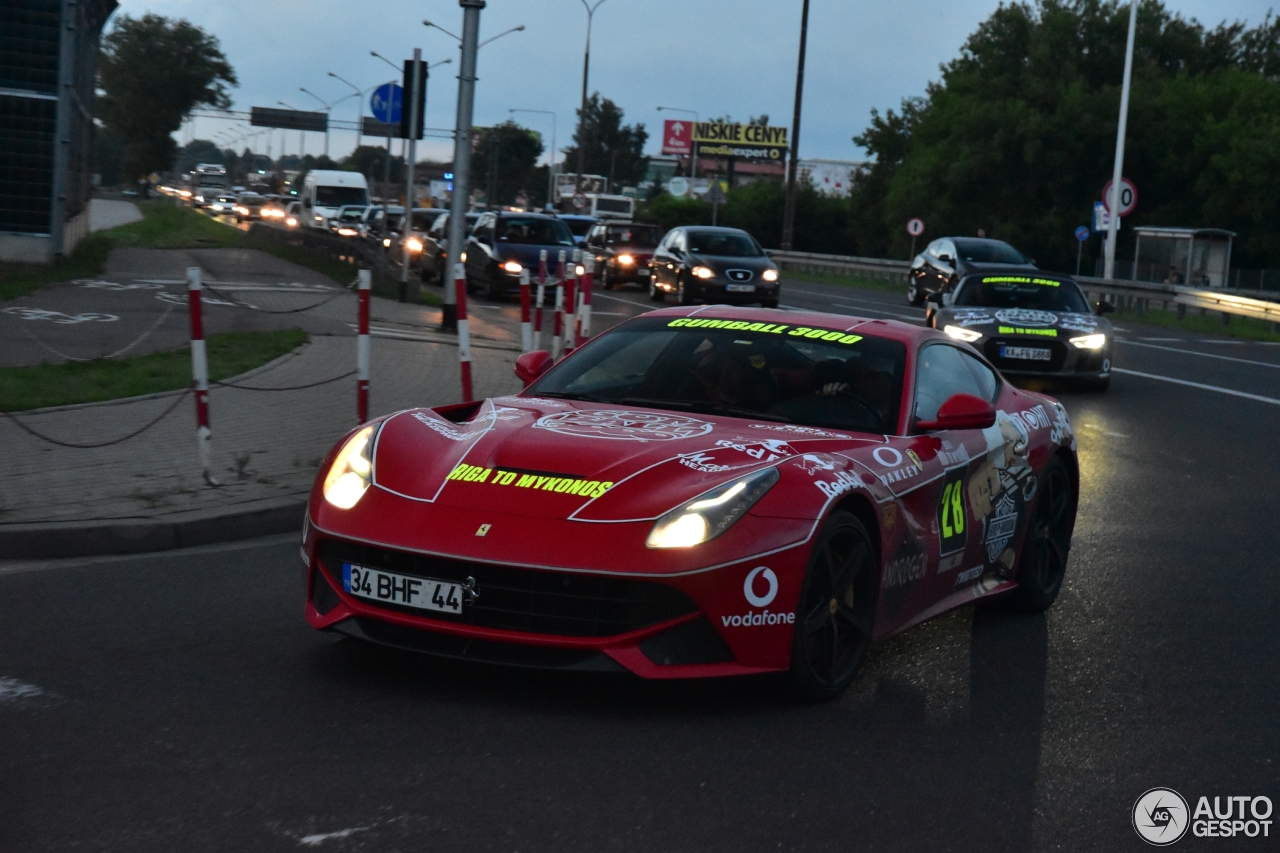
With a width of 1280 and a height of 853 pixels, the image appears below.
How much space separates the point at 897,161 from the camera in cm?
8562

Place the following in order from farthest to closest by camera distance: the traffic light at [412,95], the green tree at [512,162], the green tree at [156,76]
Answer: the green tree at [512,162], the green tree at [156,76], the traffic light at [412,95]

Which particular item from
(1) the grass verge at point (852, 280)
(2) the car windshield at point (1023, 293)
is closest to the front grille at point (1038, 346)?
(2) the car windshield at point (1023, 293)

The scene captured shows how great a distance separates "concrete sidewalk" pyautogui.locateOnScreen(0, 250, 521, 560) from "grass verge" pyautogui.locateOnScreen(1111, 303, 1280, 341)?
20.6 m

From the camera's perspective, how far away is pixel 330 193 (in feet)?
198

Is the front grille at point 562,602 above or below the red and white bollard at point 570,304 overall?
→ below

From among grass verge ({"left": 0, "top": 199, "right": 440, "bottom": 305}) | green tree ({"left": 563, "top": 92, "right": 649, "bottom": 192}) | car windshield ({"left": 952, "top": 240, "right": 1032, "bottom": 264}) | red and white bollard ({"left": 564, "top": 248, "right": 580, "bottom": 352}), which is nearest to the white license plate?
red and white bollard ({"left": 564, "top": 248, "right": 580, "bottom": 352})

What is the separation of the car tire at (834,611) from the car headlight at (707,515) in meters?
0.27

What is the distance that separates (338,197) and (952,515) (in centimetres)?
5648

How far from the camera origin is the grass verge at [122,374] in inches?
453

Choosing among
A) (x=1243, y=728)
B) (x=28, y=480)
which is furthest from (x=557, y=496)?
(x=28, y=480)

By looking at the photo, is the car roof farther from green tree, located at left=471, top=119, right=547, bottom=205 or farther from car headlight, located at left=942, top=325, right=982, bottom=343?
green tree, located at left=471, top=119, right=547, bottom=205

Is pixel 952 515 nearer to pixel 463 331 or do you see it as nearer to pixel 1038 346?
pixel 463 331

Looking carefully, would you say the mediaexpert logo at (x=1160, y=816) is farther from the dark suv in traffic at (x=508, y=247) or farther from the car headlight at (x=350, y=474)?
the dark suv in traffic at (x=508, y=247)

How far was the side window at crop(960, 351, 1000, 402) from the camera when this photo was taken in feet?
22.8
